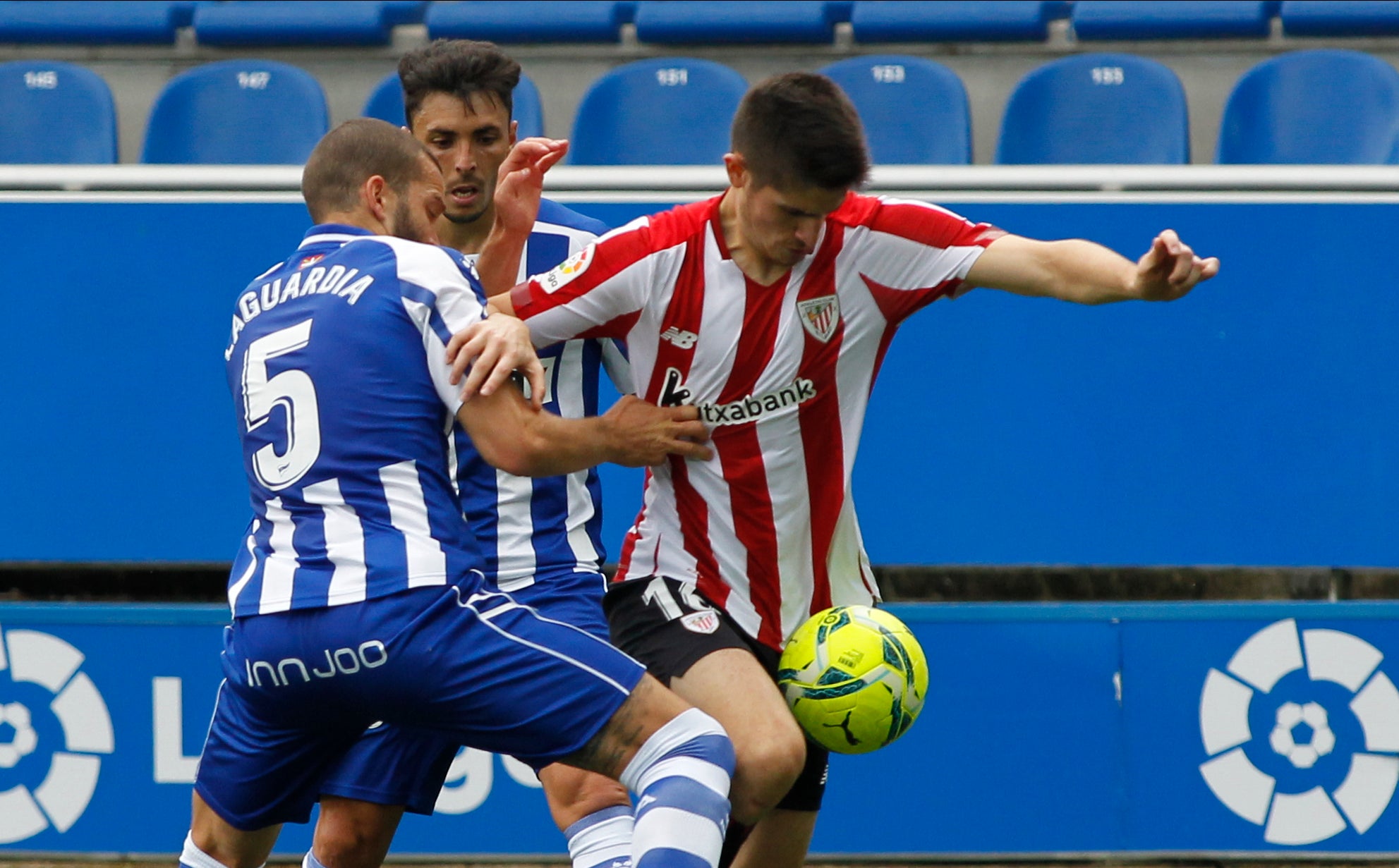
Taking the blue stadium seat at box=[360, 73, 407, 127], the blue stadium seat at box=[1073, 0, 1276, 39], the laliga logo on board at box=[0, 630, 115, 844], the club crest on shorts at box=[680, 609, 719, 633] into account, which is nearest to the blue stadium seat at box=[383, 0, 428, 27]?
the blue stadium seat at box=[360, 73, 407, 127]

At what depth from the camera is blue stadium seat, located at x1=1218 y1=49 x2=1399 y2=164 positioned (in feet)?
20.0

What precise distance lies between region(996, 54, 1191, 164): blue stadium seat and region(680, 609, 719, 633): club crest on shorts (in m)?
3.34

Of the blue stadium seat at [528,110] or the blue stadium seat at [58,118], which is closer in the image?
the blue stadium seat at [528,110]

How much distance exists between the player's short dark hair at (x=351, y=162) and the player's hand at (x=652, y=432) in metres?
0.70

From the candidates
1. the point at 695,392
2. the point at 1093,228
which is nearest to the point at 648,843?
the point at 695,392

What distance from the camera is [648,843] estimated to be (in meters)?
2.91

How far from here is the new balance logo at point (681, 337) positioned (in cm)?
353

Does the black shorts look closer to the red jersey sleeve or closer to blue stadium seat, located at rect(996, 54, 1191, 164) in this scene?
the red jersey sleeve

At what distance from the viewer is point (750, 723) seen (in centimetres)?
326

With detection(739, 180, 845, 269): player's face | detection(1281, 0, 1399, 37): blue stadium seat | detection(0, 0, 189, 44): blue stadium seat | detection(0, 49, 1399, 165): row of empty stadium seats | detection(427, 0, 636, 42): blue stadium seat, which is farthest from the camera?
detection(0, 0, 189, 44): blue stadium seat

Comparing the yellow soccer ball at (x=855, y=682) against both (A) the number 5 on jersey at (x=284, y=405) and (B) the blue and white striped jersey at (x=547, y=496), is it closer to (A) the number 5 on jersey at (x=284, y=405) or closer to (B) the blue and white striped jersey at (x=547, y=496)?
(B) the blue and white striped jersey at (x=547, y=496)

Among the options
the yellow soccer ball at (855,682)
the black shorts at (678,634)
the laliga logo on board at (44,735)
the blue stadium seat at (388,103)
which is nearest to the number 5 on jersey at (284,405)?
the black shorts at (678,634)

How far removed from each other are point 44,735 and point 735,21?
4.12 metres

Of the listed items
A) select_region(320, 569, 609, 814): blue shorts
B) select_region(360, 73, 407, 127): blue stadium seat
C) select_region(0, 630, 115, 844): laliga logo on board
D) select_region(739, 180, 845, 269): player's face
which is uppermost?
select_region(739, 180, 845, 269): player's face
